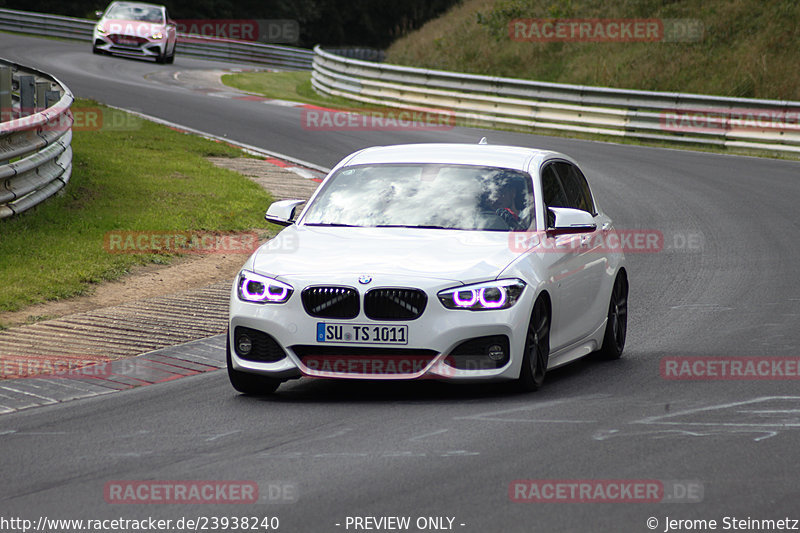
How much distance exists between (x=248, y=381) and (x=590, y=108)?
21198 millimetres

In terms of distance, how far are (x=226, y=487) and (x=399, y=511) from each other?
91 cm

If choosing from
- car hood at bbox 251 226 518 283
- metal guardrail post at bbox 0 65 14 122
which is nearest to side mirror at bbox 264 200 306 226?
car hood at bbox 251 226 518 283

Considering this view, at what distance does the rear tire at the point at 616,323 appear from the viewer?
9570 millimetres

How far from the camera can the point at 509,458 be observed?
21.1ft

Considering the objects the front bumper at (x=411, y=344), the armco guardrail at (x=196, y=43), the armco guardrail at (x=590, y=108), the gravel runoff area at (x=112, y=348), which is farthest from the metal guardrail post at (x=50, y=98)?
the armco guardrail at (x=196, y=43)

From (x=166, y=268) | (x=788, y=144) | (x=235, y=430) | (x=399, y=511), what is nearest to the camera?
(x=399, y=511)

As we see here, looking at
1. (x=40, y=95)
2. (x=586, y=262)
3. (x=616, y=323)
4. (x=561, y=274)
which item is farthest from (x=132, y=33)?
(x=561, y=274)

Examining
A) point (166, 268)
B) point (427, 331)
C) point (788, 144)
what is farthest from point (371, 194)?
point (788, 144)

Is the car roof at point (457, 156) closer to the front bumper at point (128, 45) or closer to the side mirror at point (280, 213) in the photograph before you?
the side mirror at point (280, 213)

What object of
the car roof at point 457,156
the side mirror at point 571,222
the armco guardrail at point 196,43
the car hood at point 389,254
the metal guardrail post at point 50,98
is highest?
the car roof at point 457,156

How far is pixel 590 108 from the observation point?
28219 mm

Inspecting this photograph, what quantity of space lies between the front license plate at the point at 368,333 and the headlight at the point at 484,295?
0.32 m

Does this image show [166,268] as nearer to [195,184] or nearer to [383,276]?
[195,184]

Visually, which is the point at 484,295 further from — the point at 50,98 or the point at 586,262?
the point at 50,98
